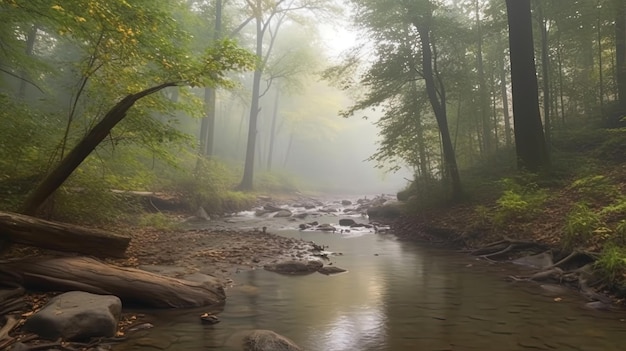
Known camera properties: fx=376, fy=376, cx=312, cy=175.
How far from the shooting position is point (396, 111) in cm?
1761

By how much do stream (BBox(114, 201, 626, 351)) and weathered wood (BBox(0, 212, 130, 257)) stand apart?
166cm

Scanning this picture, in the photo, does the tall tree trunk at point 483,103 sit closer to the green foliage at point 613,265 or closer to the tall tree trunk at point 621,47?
the tall tree trunk at point 621,47

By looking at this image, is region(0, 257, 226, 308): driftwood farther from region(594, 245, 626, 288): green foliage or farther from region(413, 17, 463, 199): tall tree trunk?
region(413, 17, 463, 199): tall tree trunk

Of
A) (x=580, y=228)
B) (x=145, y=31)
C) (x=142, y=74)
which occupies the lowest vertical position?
(x=580, y=228)

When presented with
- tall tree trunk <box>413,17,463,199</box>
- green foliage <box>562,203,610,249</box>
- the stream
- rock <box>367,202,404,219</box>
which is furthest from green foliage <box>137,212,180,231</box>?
A: green foliage <box>562,203,610,249</box>

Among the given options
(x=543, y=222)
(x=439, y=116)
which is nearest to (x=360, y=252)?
(x=543, y=222)

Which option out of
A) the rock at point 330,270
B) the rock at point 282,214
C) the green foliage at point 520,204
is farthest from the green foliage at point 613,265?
the rock at point 282,214

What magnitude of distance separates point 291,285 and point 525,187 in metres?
7.55

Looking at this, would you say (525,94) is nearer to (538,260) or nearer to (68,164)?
(538,260)

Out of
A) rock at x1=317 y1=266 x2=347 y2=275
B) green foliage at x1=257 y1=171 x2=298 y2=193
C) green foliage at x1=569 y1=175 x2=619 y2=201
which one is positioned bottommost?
rock at x1=317 y1=266 x2=347 y2=275

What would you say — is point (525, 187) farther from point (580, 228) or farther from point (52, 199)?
point (52, 199)

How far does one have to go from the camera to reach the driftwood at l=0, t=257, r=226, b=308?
18.0 ft

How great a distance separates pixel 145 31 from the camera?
859 cm

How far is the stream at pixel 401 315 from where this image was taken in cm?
484
